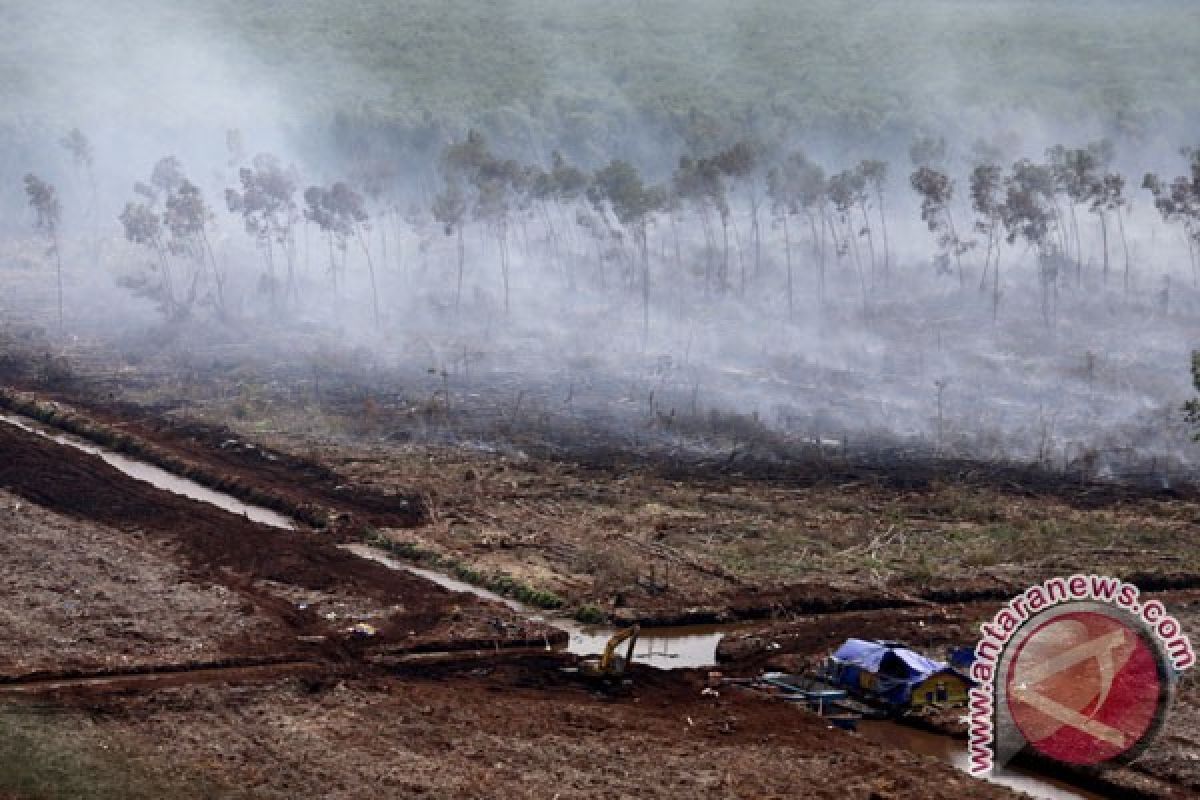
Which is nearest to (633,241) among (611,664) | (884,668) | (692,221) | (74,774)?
(692,221)

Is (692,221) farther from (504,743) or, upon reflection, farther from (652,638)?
(504,743)

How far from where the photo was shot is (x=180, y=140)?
13488 cm

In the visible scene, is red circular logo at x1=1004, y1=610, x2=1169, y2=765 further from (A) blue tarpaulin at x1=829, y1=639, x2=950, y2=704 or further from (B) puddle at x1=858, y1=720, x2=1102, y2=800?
(A) blue tarpaulin at x1=829, y1=639, x2=950, y2=704

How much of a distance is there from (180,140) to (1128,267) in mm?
82991

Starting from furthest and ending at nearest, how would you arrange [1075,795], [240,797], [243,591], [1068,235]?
[1068,235] → [243,591] → [1075,795] → [240,797]

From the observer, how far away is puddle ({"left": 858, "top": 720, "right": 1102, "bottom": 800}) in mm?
23250

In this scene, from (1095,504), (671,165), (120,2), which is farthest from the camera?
(120,2)

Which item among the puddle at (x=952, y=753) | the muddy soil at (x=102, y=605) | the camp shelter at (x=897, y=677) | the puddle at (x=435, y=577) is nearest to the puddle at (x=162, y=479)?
the puddle at (x=435, y=577)

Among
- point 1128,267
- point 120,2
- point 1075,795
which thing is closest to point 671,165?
point 1128,267

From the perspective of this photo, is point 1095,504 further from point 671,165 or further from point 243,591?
point 671,165

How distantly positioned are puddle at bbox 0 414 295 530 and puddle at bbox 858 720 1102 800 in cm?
1783

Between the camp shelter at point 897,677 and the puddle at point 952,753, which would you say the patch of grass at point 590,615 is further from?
the puddle at point 952,753

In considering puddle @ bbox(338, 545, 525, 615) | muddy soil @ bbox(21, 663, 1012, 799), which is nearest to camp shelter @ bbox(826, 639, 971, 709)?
muddy soil @ bbox(21, 663, 1012, 799)

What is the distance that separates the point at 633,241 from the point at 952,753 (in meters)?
73.7
